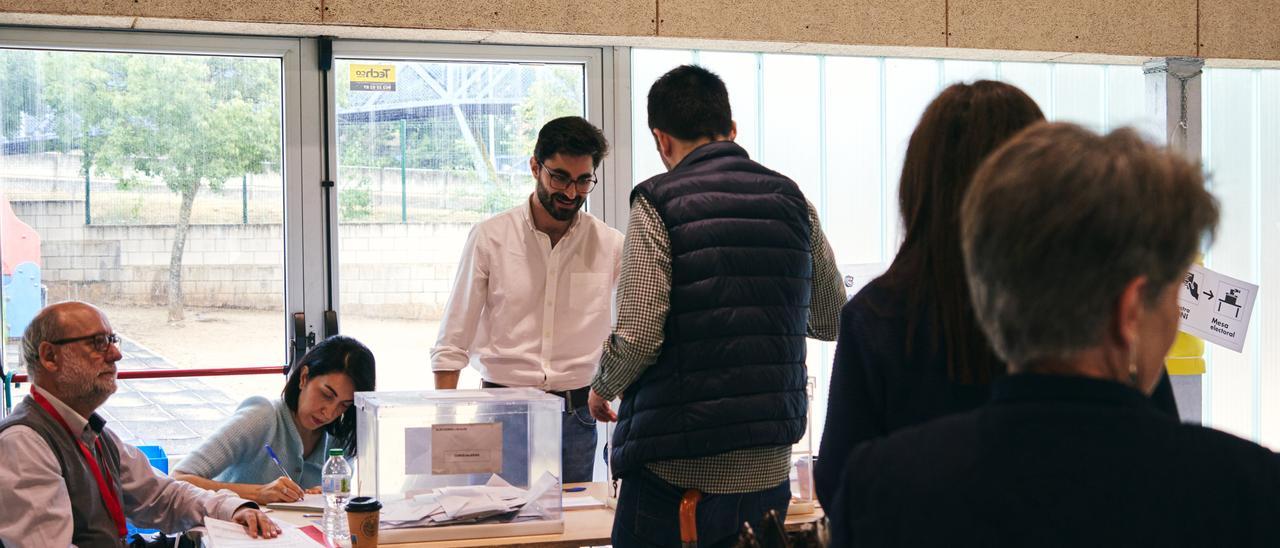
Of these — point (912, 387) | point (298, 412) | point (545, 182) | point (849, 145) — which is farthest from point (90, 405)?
point (849, 145)

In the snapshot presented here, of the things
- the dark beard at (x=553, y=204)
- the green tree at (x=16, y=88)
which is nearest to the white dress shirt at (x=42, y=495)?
the dark beard at (x=553, y=204)

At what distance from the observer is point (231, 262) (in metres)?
4.23

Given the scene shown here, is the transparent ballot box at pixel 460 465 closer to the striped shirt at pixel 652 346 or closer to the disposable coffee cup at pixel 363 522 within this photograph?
the disposable coffee cup at pixel 363 522

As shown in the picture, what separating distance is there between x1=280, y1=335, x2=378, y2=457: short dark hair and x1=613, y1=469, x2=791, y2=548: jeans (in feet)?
3.69

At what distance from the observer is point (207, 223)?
421cm

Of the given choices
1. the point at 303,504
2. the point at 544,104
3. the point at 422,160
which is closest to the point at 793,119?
the point at 544,104

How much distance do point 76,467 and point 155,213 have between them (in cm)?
166

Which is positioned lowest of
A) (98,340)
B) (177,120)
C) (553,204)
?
(98,340)

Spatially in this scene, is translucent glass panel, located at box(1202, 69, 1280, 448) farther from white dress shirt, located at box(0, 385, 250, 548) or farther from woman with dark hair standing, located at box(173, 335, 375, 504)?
white dress shirt, located at box(0, 385, 250, 548)

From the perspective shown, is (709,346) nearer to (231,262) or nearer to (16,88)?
(231,262)

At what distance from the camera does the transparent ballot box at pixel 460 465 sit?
8.78 ft

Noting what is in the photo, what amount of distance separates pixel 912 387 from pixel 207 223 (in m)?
3.36

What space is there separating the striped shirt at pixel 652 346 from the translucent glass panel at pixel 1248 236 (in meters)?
3.46

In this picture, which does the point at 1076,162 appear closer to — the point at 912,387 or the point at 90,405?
the point at 912,387
